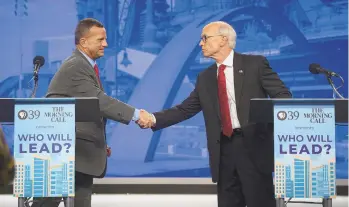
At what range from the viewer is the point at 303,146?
3266mm

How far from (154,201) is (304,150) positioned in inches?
135

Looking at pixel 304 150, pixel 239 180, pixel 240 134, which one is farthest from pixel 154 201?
pixel 304 150

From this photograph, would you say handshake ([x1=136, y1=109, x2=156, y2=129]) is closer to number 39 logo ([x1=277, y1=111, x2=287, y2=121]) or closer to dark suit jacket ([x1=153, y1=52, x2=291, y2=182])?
dark suit jacket ([x1=153, y1=52, x2=291, y2=182])

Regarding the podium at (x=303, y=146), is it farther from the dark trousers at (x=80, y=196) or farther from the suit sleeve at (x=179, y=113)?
the dark trousers at (x=80, y=196)

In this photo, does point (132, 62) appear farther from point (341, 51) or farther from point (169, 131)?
point (341, 51)

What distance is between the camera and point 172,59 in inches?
275

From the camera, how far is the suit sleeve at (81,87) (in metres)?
3.67

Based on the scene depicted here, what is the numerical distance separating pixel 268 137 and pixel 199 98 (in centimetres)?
59

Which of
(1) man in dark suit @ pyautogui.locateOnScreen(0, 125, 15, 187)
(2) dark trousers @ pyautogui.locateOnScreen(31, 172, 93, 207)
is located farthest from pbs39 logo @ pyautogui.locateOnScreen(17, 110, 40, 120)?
(1) man in dark suit @ pyautogui.locateOnScreen(0, 125, 15, 187)

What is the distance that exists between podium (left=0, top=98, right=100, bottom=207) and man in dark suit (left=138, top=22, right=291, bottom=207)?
0.93 meters

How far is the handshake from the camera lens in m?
4.01

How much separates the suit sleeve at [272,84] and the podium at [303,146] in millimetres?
442

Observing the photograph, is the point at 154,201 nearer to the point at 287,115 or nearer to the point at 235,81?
the point at 235,81

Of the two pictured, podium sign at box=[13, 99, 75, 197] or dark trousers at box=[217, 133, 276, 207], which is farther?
dark trousers at box=[217, 133, 276, 207]
